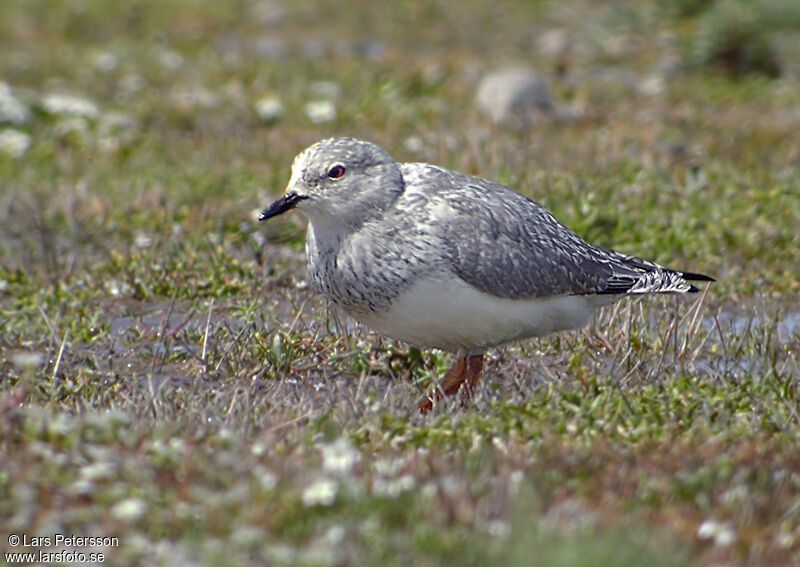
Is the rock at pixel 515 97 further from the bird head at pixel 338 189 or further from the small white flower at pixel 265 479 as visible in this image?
the small white flower at pixel 265 479

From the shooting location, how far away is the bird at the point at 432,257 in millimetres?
6109

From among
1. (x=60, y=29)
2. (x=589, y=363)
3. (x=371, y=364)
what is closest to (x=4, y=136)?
(x=60, y=29)

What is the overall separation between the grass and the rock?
0.27m

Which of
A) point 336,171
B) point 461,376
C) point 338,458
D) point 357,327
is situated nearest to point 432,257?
point 336,171

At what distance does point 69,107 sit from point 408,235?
6.67 meters

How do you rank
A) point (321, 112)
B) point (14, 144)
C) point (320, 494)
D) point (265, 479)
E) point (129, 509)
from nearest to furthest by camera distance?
point (129, 509) → point (320, 494) → point (265, 479) → point (14, 144) → point (321, 112)

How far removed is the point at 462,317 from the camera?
616 centimetres

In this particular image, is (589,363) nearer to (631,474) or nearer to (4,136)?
(631,474)

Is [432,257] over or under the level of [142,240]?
over

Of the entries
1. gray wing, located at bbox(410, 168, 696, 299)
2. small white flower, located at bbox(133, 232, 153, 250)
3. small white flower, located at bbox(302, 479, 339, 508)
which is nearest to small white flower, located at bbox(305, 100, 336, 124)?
small white flower, located at bbox(133, 232, 153, 250)

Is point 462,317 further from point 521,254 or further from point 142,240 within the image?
point 142,240

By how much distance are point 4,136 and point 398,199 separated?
6.28 m

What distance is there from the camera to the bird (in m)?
6.11

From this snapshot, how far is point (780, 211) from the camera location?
31.2ft
